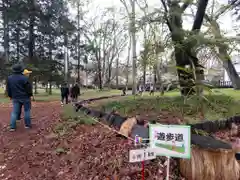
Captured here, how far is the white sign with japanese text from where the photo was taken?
2.15m

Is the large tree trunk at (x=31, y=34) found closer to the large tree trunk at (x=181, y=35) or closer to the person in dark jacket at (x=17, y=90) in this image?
the large tree trunk at (x=181, y=35)

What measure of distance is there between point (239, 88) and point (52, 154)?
17862 mm

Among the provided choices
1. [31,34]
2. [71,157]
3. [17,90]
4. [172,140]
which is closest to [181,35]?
[17,90]

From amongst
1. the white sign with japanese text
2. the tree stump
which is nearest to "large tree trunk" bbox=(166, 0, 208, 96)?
the tree stump

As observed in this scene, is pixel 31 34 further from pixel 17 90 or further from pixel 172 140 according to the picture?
pixel 172 140

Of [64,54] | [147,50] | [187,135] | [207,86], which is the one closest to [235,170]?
[187,135]

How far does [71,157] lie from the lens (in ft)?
11.4

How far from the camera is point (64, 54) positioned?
22.4 m

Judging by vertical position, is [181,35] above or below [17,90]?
above

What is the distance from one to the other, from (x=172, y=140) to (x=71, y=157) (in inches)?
76.6

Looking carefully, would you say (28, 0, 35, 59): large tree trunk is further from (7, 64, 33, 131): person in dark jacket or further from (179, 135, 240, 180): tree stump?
(179, 135, 240, 180): tree stump

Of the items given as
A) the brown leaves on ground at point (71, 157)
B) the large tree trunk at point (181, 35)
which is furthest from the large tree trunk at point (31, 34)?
the brown leaves on ground at point (71, 157)

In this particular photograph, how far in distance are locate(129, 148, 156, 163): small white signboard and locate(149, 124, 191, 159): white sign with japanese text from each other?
67 mm

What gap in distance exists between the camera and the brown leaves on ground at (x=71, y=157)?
2861mm
